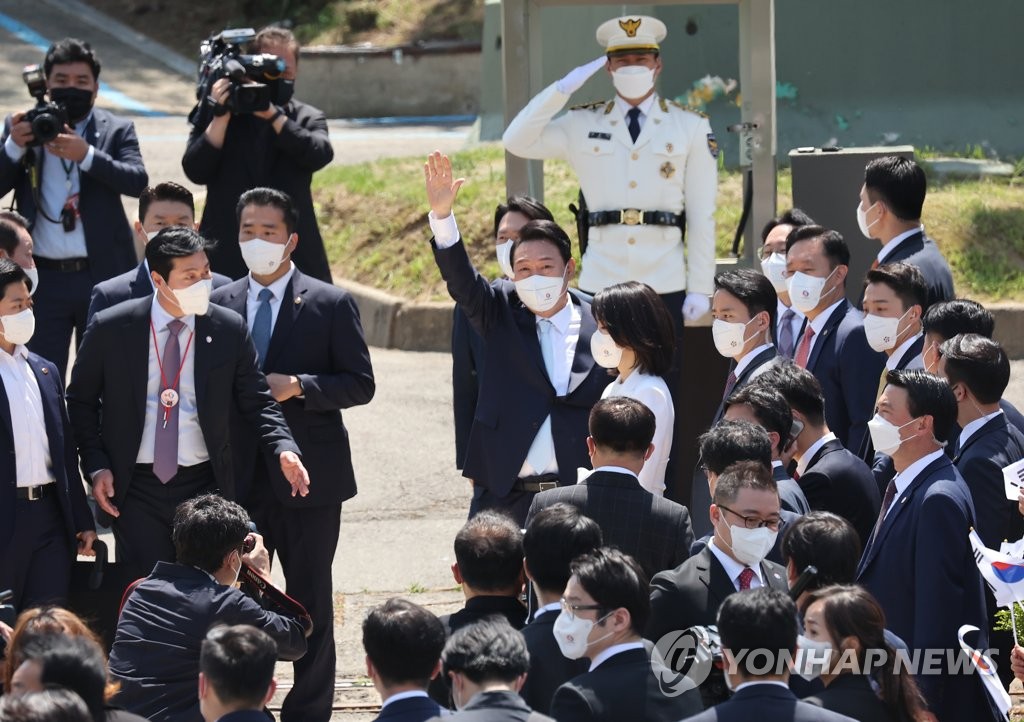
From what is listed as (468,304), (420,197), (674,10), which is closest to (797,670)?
(468,304)

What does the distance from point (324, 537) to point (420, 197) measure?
695cm

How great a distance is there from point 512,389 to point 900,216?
77.0 inches

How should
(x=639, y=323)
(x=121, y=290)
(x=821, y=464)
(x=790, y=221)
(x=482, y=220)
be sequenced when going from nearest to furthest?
(x=821, y=464) → (x=639, y=323) → (x=121, y=290) → (x=790, y=221) → (x=482, y=220)

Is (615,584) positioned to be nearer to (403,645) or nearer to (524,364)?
(403,645)

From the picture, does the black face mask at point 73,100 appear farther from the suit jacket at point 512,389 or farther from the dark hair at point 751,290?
the dark hair at point 751,290

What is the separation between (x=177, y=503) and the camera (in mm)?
5918

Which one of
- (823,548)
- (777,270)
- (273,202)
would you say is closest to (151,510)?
(273,202)

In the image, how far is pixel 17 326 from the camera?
573cm

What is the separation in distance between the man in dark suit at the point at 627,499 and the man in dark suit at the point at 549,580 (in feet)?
1.37

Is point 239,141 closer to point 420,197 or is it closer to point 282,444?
point 282,444

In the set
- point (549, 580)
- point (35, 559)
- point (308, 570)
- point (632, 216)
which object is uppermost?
point (632, 216)

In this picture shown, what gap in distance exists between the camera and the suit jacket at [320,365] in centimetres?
641

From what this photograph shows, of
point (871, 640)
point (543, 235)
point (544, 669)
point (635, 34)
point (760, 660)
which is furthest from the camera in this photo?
point (635, 34)

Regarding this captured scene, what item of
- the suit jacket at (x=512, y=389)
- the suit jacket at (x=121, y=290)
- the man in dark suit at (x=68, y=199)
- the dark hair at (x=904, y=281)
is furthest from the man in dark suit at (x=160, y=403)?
the dark hair at (x=904, y=281)
